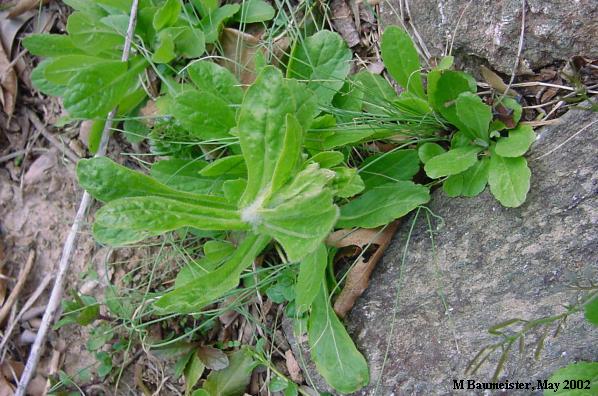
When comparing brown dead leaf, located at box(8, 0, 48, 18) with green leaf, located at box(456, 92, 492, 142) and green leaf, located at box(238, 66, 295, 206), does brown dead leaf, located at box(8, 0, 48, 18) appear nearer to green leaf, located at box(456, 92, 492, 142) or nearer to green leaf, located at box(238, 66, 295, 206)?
green leaf, located at box(238, 66, 295, 206)

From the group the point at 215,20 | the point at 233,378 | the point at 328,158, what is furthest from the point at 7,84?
the point at 328,158

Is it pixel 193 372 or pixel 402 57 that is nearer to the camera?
pixel 402 57

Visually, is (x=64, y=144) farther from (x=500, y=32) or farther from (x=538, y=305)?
(x=538, y=305)

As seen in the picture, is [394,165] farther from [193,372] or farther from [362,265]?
[193,372]

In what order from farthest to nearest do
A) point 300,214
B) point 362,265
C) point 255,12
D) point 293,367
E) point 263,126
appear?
1. point 255,12
2. point 293,367
3. point 362,265
4. point 263,126
5. point 300,214

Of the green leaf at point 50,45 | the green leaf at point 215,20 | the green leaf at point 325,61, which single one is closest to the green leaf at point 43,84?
the green leaf at point 50,45

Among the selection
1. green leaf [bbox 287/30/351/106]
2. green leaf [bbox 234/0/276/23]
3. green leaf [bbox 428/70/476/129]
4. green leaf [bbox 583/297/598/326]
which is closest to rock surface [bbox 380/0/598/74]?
green leaf [bbox 428/70/476/129]
